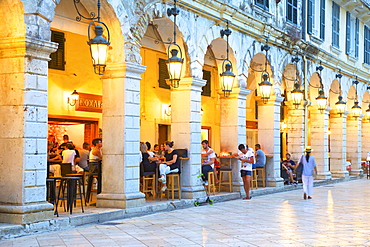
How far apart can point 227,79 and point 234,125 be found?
1.78m

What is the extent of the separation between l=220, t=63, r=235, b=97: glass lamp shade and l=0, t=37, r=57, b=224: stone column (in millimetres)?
6239

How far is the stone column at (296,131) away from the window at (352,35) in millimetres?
6747

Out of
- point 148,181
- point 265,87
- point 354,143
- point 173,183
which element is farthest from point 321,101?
point 173,183

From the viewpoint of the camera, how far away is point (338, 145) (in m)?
24.2

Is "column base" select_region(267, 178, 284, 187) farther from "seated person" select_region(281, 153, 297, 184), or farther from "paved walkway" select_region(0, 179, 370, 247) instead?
"paved walkway" select_region(0, 179, 370, 247)

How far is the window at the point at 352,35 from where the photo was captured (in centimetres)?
2570

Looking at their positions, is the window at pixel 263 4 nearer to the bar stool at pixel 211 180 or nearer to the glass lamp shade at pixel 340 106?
the bar stool at pixel 211 180

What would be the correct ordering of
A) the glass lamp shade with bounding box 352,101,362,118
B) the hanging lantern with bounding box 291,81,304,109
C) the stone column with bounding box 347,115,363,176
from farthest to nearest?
the stone column with bounding box 347,115,363,176 → the glass lamp shade with bounding box 352,101,362,118 → the hanging lantern with bounding box 291,81,304,109

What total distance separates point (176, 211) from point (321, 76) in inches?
464

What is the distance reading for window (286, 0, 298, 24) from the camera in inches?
770

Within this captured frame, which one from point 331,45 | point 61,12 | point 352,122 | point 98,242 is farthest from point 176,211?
point 352,122

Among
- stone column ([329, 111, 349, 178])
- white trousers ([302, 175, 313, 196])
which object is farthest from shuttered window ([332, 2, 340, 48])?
white trousers ([302, 175, 313, 196])

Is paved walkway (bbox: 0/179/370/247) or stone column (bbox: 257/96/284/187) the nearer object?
paved walkway (bbox: 0/179/370/247)

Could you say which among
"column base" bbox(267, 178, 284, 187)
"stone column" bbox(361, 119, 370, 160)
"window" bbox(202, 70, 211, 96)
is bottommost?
"column base" bbox(267, 178, 284, 187)
